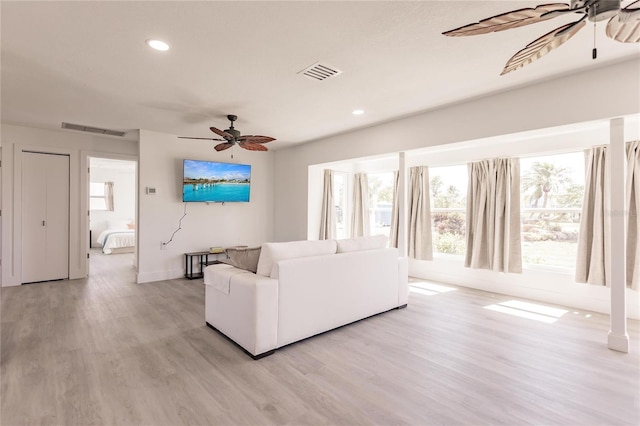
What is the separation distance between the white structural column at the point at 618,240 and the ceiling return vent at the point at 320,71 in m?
2.72

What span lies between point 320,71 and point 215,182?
3.70 meters

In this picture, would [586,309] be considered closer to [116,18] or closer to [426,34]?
[426,34]

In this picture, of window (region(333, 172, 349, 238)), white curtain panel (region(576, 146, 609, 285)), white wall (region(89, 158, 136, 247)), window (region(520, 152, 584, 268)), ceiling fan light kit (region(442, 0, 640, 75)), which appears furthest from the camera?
white wall (region(89, 158, 136, 247))

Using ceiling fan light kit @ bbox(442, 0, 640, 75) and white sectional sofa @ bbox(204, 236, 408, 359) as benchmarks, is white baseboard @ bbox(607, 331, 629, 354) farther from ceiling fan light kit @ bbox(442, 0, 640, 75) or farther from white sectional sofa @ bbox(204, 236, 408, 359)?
ceiling fan light kit @ bbox(442, 0, 640, 75)

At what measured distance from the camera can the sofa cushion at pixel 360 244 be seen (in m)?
3.51

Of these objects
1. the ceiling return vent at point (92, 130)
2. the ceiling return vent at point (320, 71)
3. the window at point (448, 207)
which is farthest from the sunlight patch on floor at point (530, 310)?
the ceiling return vent at point (92, 130)

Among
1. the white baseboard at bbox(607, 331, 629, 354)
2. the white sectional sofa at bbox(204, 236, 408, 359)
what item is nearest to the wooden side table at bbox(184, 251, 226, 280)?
the white sectional sofa at bbox(204, 236, 408, 359)

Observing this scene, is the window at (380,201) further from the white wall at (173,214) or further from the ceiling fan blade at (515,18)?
the ceiling fan blade at (515,18)

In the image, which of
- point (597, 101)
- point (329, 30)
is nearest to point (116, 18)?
point (329, 30)

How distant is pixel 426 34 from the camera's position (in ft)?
7.87

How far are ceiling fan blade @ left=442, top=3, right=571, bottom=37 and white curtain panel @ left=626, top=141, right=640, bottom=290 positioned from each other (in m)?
3.23

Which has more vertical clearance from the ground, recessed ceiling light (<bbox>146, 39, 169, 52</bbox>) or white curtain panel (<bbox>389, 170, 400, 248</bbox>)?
recessed ceiling light (<bbox>146, 39, 169, 52</bbox>)

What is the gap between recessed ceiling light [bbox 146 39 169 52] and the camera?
2467 millimetres

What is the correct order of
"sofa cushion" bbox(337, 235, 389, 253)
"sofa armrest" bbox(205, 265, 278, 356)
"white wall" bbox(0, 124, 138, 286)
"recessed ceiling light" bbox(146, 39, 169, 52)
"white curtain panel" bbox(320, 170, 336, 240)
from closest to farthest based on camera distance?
1. "recessed ceiling light" bbox(146, 39, 169, 52)
2. "sofa armrest" bbox(205, 265, 278, 356)
3. "sofa cushion" bbox(337, 235, 389, 253)
4. "white wall" bbox(0, 124, 138, 286)
5. "white curtain panel" bbox(320, 170, 336, 240)
